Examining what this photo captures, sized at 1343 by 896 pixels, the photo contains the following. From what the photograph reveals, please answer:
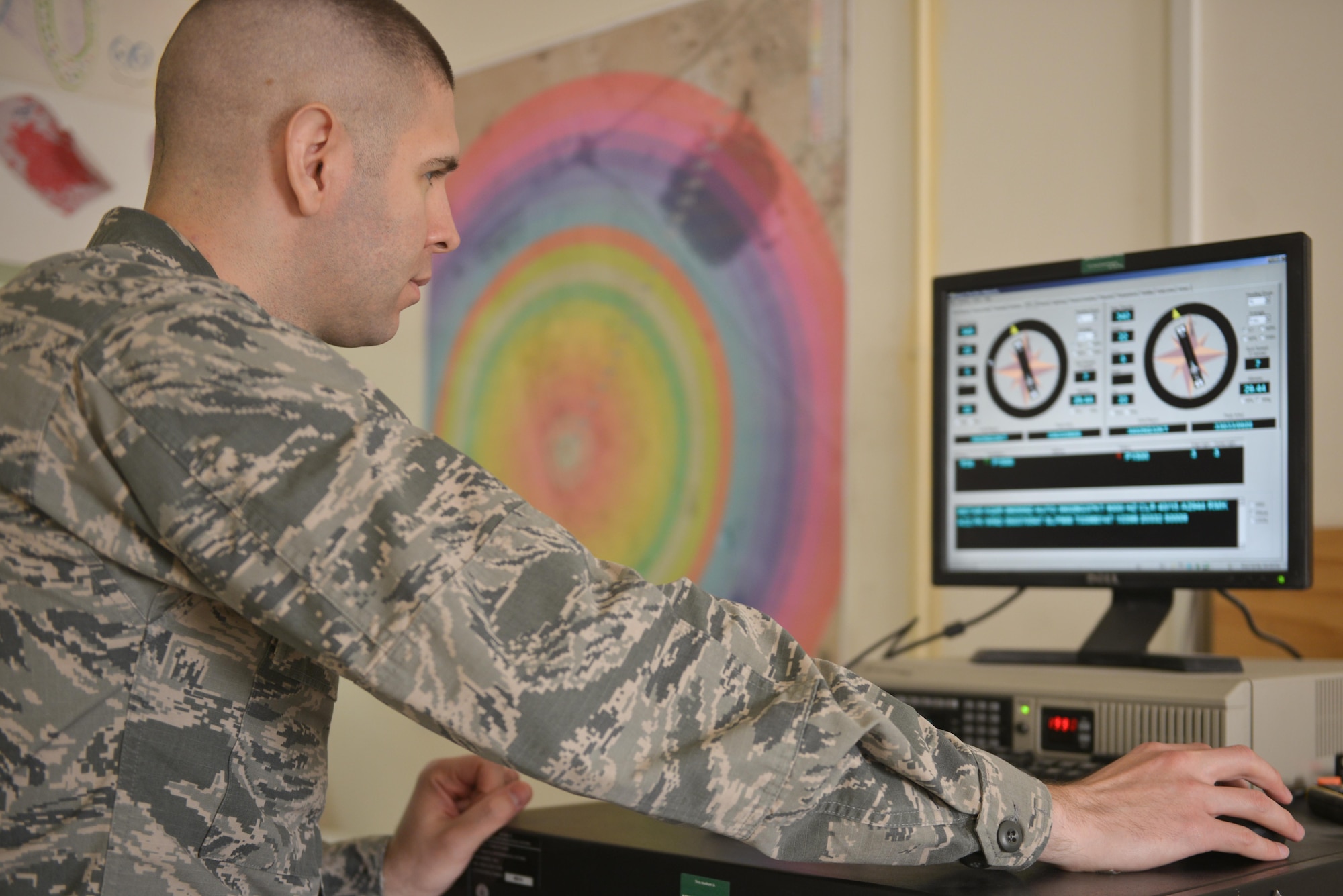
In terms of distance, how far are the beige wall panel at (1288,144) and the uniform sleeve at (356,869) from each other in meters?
1.08

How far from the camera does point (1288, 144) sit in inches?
55.1

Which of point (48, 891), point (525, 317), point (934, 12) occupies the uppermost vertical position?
point (934, 12)

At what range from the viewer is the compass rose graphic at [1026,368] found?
4.20 ft

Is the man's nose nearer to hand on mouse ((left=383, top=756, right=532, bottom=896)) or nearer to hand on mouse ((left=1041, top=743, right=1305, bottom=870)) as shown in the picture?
hand on mouse ((left=383, top=756, right=532, bottom=896))

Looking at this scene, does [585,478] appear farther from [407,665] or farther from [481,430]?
[407,665]

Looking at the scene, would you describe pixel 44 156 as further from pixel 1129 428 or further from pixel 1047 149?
pixel 1129 428

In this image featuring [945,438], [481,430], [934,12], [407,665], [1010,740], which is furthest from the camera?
[481,430]

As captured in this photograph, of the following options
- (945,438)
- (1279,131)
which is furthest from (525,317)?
(1279,131)

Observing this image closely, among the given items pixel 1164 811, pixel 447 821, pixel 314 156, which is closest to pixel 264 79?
pixel 314 156

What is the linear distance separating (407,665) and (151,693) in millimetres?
180

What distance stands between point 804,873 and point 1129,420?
684mm

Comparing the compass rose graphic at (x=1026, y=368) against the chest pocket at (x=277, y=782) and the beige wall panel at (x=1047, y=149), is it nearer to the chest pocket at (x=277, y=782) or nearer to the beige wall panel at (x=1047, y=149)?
the beige wall panel at (x=1047, y=149)

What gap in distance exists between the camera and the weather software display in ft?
3.77

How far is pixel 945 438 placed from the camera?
4.42ft
